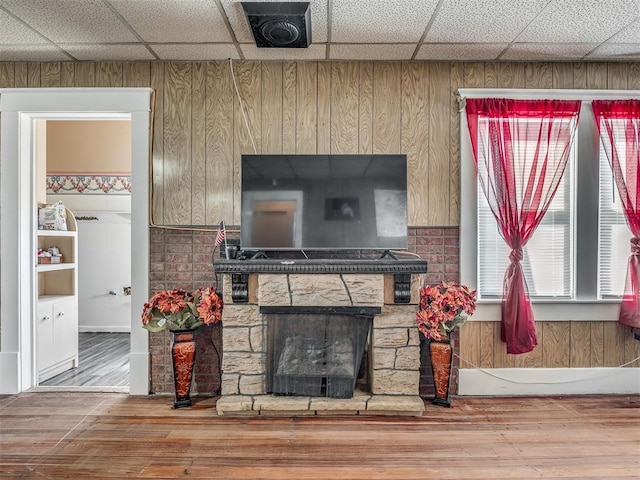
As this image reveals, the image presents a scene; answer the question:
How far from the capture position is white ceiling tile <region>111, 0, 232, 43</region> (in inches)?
95.1

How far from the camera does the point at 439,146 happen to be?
3178 millimetres

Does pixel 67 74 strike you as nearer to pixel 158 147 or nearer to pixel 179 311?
pixel 158 147

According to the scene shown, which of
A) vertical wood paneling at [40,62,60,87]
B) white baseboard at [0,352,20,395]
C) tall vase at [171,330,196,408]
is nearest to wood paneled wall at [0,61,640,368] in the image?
vertical wood paneling at [40,62,60,87]

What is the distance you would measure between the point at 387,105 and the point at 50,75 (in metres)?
2.58

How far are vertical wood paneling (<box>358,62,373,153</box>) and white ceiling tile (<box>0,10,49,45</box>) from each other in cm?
223

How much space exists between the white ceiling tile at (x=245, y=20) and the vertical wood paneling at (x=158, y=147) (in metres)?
0.77

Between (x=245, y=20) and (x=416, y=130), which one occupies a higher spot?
(x=245, y=20)

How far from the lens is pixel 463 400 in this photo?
3070 millimetres

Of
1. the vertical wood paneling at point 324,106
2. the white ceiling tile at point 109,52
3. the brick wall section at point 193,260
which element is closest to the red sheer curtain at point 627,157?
the brick wall section at point 193,260

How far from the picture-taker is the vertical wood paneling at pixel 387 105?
3168mm

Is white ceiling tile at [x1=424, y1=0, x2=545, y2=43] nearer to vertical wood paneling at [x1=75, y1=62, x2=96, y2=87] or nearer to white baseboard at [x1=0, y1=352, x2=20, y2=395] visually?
vertical wood paneling at [x1=75, y1=62, x2=96, y2=87]

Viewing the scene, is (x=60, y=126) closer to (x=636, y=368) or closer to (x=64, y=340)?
(x=64, y=340)

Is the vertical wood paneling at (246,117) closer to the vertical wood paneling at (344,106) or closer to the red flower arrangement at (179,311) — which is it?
the vertical wood paneling at (344,106)

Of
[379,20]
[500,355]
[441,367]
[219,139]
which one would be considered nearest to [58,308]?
[219,139]
